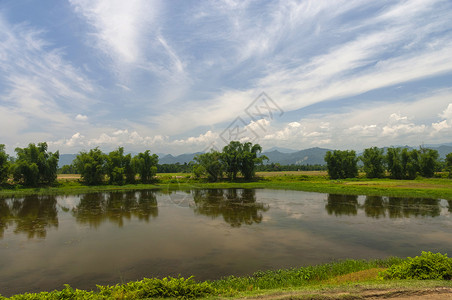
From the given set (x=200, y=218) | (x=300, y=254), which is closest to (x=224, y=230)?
(x=200, y=218)

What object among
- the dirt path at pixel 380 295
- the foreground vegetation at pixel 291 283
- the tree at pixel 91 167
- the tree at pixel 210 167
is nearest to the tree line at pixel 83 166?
the tree at pixel 91 167

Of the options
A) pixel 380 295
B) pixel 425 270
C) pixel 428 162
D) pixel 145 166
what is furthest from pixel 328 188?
pixel 145 166

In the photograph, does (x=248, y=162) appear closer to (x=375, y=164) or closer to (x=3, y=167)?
(x=375, y=164)

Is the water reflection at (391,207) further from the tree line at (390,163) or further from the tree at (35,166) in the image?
the tree at (35,166)

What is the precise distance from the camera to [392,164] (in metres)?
64.1

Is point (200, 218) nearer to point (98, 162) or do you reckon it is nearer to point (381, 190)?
point (381, 190)

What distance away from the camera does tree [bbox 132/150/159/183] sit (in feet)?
193

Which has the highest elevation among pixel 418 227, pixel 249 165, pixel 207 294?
pixel 249 165

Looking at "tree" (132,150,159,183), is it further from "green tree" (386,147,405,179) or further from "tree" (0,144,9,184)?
"green tree" (386,147,405,179)

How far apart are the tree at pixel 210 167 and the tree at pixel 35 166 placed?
104ft

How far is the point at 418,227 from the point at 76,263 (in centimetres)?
2344

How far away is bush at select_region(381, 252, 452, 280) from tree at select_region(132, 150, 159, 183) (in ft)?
184

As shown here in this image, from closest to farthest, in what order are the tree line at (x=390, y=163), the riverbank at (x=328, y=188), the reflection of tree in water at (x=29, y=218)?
the reflection of tree in water at (x=29, y=218), the riverbank at (x=328, y=188), the tree line at (x=390, y=163)

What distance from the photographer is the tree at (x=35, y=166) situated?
159ft
